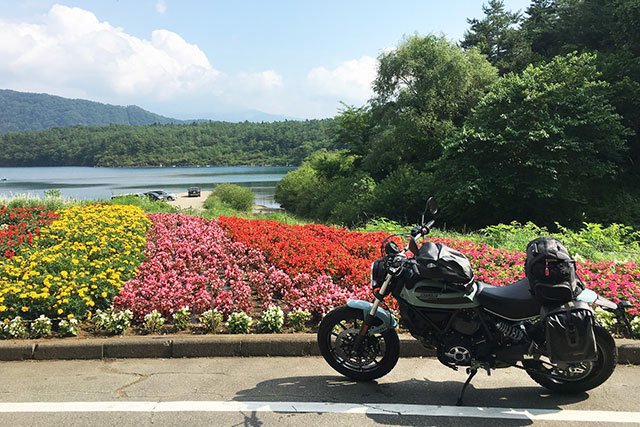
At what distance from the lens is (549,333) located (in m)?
3.11

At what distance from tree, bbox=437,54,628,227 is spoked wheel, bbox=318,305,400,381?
1510 centimetres

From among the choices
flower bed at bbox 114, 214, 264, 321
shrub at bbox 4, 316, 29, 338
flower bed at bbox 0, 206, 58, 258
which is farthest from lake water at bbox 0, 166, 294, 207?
shrub at bbox 4, 316, 29, 338

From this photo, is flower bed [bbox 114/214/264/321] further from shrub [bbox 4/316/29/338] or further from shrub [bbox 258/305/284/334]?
shrub [bbox 4/316/29/338]

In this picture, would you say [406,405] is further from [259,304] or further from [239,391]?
[259,304]

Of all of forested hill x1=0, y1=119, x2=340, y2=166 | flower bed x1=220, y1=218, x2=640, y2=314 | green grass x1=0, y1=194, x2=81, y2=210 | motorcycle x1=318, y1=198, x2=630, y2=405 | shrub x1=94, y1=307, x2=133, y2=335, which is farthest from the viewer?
forested hill x1=0, y1=119, x2=340, y2=166

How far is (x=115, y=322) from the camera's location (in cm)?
475

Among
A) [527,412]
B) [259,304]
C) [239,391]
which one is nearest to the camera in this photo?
[527,412]

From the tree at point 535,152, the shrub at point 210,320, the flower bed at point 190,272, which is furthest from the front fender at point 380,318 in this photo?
the tree at point 535,152

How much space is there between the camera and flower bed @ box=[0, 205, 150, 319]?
4977 mm

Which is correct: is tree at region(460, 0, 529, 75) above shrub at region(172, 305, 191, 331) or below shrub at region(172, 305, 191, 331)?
above

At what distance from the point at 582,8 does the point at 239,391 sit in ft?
110

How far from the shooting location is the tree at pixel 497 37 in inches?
1497

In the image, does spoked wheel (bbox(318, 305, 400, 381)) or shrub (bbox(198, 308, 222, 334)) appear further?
shrub (bbox(198, 308, 222, 334))

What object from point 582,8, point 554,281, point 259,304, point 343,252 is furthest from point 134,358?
point 582,8
